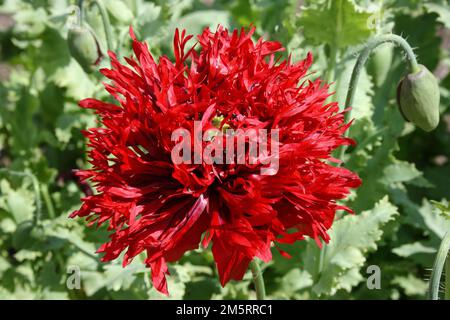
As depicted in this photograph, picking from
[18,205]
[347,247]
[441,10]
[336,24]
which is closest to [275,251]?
[347,247]

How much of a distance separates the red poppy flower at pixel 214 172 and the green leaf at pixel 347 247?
54 centimetres

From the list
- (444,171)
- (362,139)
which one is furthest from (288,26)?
(444,171)

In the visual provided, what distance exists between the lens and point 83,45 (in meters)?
2.11

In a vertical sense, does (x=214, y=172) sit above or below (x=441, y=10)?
below

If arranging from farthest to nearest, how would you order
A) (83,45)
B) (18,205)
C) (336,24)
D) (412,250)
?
1. (18,205)
2. (412,250)
3. (336,24)
4. (83,45)

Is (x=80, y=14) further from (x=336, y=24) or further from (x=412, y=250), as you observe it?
(x=412, y=250)

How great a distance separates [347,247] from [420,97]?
0.57 meters

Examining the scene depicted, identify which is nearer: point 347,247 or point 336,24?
point 347,247

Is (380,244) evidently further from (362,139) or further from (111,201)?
(111,201)

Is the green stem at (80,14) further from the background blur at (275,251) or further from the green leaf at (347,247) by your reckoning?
the green leaf at (347,247)

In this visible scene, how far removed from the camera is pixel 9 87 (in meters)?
3.28

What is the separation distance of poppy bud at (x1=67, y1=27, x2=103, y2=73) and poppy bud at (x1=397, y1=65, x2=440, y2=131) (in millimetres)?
947

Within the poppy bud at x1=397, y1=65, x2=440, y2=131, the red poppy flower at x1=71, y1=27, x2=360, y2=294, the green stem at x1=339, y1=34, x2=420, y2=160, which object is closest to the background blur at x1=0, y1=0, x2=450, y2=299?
the poppy bud at x1=397, y1=65, x2=440, y2=131

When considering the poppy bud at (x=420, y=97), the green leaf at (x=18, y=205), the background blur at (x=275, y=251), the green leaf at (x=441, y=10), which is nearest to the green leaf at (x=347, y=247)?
the background blur at (x=275, y=251)
